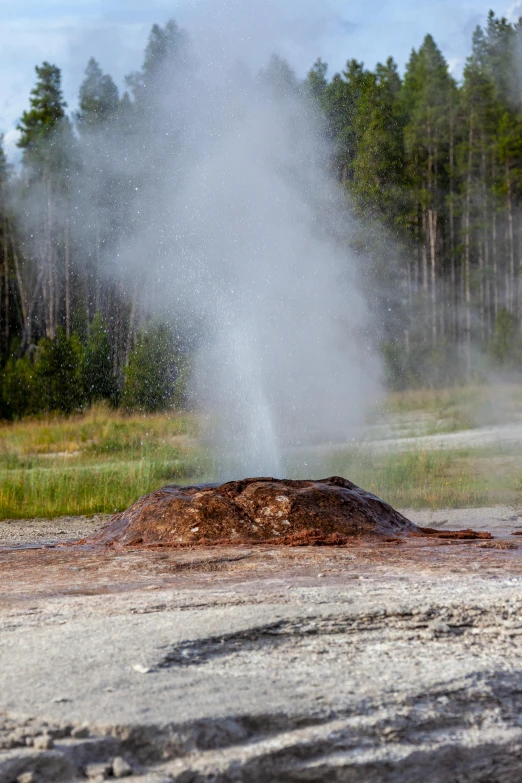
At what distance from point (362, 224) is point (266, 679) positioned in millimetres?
20975

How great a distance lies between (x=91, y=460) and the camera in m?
14.9

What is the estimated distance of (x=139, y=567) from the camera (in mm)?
4227

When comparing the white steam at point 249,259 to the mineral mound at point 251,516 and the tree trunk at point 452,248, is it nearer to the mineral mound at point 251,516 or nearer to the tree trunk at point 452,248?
the mineral mound at point 251,516

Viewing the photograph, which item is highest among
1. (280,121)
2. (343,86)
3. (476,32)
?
(476,32)

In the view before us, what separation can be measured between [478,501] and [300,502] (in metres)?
4.12

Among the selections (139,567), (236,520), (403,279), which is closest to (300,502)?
(236,520)

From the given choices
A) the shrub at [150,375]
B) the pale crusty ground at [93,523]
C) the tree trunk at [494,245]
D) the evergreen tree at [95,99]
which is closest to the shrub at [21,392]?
the shrub at [150,375]

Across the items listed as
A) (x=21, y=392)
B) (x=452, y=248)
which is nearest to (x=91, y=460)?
(x=21, y=392)

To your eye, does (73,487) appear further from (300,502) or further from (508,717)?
(508,717)

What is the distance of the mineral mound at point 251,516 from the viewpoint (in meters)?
5.01

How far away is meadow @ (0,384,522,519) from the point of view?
31.0 ft

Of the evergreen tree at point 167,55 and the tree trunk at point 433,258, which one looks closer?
the evergreen tree at point 167,55

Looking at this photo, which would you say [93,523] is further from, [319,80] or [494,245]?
[494,245]

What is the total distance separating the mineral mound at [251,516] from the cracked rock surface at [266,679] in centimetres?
111
